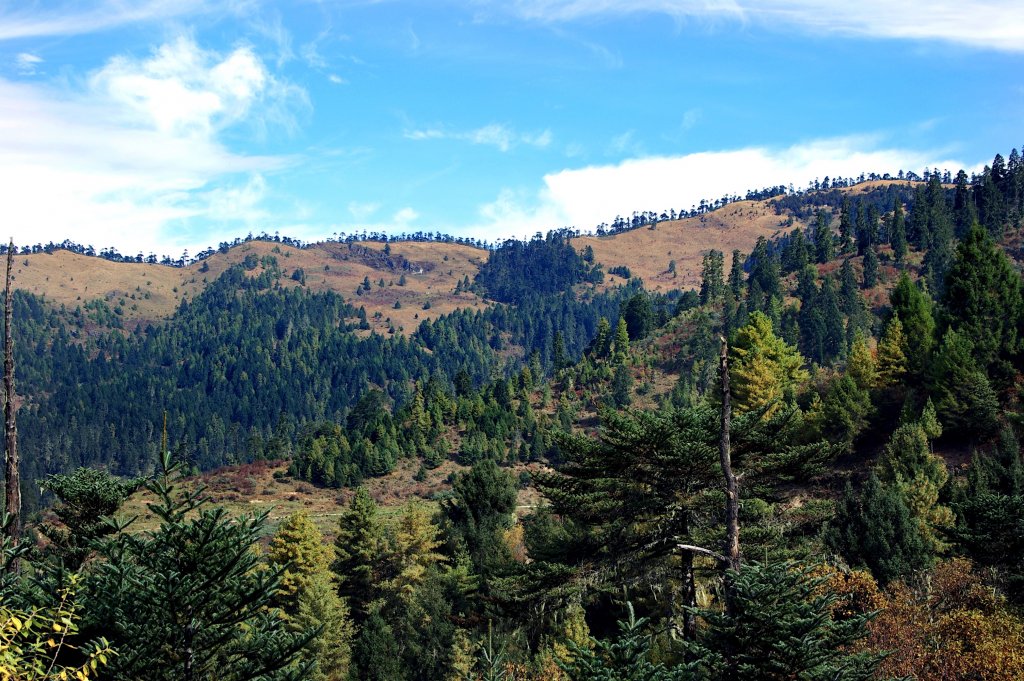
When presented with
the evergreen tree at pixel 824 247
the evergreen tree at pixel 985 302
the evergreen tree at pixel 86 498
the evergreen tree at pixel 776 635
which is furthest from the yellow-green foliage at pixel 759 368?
the evergreen tree at pixel 824 247

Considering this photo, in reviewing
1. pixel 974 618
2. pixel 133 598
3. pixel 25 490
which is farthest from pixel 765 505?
pixel 25 490

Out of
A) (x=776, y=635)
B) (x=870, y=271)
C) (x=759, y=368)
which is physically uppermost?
(x=870, y=271)

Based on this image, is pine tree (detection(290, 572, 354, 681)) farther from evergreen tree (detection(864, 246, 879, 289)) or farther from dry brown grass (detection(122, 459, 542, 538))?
evergreen tree (detection(864, 246, 879, 289))

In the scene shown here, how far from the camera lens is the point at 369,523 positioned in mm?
60562

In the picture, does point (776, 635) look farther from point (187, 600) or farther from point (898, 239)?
point (898, 239)

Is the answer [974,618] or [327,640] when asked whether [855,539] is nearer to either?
[974,618]

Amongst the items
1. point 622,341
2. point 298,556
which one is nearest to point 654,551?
point 298,556

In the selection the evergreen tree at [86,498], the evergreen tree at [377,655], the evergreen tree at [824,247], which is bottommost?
the evergreen tree at [377,655]

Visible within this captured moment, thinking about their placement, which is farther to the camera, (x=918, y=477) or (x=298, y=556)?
(x=298, y=556)

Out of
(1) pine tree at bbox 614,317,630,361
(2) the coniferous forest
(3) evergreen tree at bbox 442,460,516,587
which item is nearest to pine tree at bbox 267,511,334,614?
(2) the coniferous forest

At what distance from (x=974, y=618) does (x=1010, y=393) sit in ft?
143

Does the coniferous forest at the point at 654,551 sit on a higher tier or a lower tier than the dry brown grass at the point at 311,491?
higher

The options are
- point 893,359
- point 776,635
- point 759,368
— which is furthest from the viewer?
point 893,359

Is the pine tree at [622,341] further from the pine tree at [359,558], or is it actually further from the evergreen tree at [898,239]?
the pine tree at [359,558]
